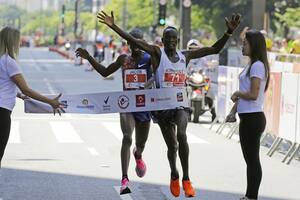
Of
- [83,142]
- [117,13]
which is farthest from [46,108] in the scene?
[117,13]

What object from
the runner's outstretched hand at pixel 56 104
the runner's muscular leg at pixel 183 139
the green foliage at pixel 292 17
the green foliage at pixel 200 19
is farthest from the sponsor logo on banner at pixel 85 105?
the green foliage at pixel 200 19

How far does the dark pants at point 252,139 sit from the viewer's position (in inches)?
387

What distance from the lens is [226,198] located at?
11.0m

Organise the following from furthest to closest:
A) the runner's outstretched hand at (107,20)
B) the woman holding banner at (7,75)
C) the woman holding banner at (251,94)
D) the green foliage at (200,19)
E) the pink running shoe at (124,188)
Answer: the green foliage at (200,19) < the pink running shoe at (124,188) < the runner's outstretched hand at (107,20) < the woman holding banner at (251,94) < the woman holding banner at (7,75)

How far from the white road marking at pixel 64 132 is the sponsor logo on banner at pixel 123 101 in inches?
261

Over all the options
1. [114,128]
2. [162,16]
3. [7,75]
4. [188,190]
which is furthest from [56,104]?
[162,16]

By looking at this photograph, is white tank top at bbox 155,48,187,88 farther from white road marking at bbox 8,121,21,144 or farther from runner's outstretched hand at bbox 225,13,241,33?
white road marking at bbox 8,121,21,144

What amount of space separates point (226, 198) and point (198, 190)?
0.69 metres

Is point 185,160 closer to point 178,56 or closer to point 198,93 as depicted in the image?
point 178,56

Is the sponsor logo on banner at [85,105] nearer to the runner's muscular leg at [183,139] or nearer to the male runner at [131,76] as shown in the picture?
the male runner at [131,76]

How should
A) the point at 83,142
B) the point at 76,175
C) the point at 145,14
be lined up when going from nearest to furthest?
1. the point at 76,175
2. the point at 83,142
3. the point at 145,14

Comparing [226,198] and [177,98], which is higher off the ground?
[177,98]

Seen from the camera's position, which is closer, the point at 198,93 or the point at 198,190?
the point at 198,190

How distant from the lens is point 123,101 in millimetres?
10695
